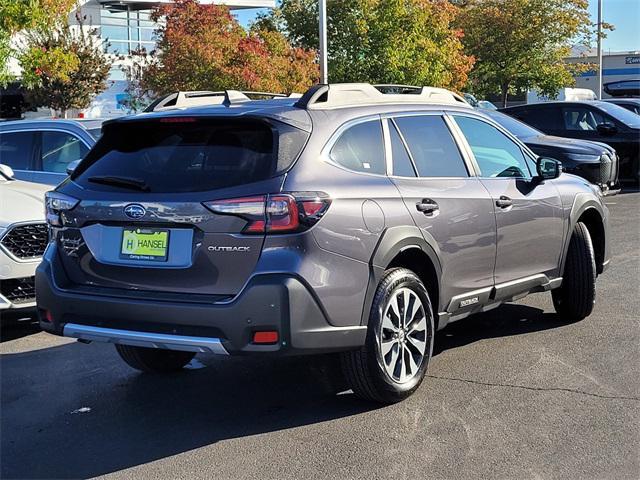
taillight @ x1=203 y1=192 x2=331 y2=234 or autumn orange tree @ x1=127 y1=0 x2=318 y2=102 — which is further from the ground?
autumn orange tree @ x1=127 y1=0 x2=318 y2=102

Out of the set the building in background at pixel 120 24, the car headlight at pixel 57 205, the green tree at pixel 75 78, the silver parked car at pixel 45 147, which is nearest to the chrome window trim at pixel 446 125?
the car headlight at pixel 57 205

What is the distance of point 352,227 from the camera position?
4.51 meters

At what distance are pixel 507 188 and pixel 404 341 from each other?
1.64 metres

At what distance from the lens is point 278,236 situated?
424cm

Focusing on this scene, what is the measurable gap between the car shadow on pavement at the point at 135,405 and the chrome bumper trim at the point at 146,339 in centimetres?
54

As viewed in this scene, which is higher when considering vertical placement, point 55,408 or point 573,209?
point 573,209

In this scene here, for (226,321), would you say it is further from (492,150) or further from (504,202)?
(492,150)

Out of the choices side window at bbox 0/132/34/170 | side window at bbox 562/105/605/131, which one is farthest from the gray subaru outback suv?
side window at bbox 562/105/605/131

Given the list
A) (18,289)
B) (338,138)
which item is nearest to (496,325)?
(338,138)

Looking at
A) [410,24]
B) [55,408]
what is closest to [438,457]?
[55,408]

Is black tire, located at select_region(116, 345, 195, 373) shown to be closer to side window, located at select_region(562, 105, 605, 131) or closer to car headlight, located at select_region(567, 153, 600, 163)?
car headlight, located at select_region(567, 153, 600, 163)

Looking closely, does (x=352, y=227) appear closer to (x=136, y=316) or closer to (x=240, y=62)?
(x=136, y=316)

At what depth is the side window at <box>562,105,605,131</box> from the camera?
16609mm

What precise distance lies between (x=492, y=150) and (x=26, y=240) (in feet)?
12.2
